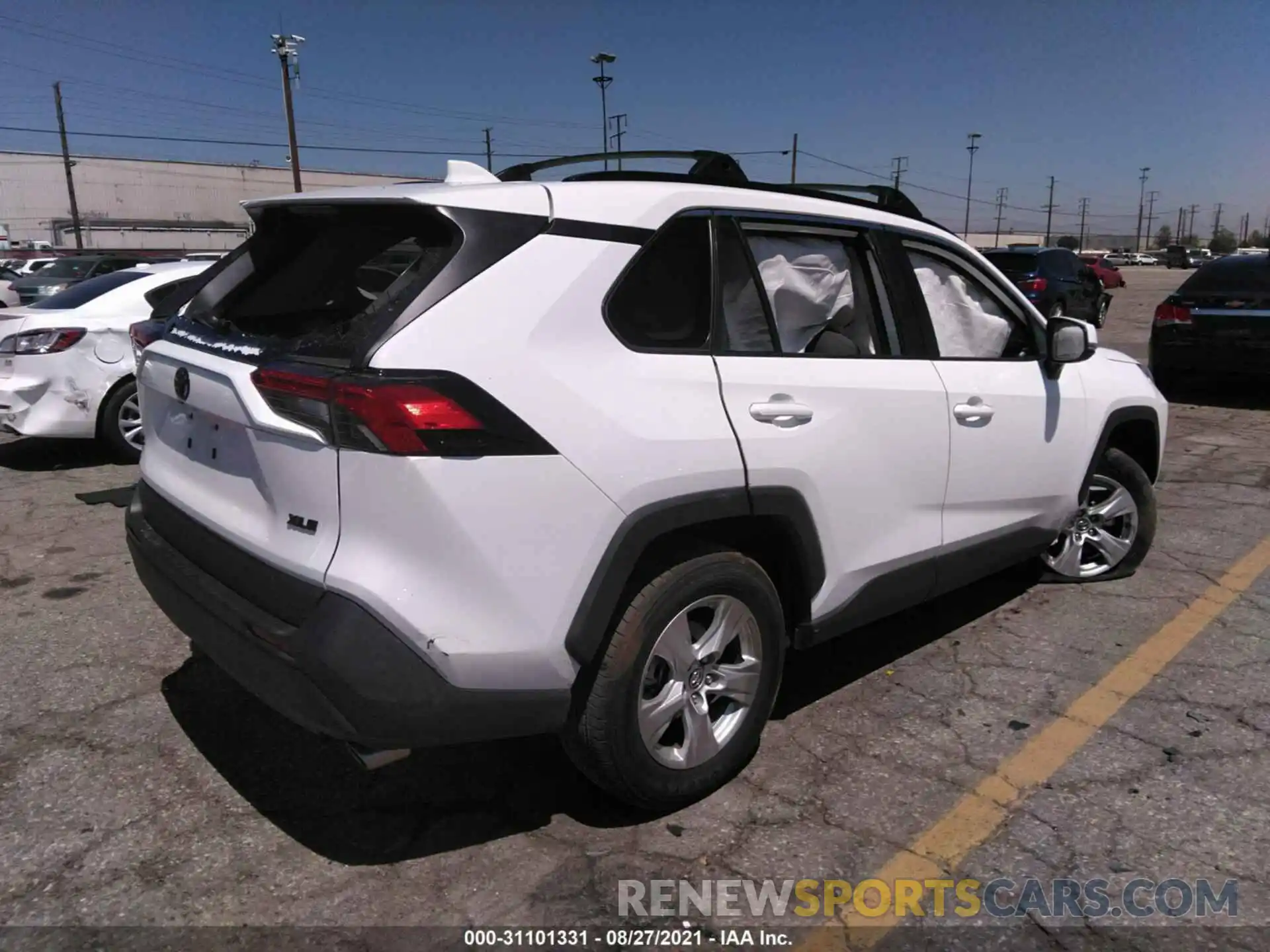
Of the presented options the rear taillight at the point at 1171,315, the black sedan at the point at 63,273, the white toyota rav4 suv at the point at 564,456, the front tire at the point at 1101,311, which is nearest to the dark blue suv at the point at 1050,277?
the front tire at the point at 1101,311

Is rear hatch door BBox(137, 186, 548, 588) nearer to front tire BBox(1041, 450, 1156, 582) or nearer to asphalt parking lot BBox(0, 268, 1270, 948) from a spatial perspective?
asphalt parking lot BBox(0, 268, 1270, 948)

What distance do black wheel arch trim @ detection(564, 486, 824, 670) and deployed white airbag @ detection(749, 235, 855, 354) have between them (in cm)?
59

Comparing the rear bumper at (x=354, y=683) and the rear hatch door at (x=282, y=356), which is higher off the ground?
the rear hatch door at (x=282, y=356)

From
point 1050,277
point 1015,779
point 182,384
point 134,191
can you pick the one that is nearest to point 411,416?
point 182,384

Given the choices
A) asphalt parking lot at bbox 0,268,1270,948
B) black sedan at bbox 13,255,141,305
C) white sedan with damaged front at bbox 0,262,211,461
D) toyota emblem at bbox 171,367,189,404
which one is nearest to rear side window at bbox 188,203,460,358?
toyota emblem at bbox 171,367,189,404

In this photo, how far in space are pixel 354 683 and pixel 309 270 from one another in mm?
1542

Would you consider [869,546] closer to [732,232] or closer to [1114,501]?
[732,232]

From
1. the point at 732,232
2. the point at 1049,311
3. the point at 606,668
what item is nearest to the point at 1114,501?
the point at 732,232

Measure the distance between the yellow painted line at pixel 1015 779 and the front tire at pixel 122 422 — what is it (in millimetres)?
6189

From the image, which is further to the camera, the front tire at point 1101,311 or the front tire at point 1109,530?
→ the front tire at point 1101,311

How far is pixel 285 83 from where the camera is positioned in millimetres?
29688

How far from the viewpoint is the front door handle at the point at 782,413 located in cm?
268

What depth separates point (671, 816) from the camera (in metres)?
2.76

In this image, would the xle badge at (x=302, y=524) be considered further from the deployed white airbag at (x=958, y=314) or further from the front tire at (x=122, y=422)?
the front tire at (x=122, y=422)
